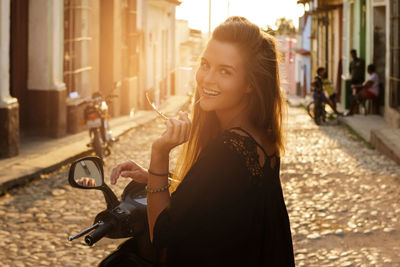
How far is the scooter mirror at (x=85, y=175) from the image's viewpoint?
2646 millimetres

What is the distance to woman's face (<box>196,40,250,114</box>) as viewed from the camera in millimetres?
2473

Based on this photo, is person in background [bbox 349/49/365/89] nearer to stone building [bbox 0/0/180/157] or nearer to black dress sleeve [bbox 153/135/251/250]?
stone building [bbox 0/0/180/157]

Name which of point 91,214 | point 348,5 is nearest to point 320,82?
point 348,5

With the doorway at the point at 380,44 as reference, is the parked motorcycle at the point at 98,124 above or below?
below

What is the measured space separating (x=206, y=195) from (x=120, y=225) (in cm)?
40

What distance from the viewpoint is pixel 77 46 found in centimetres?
1614

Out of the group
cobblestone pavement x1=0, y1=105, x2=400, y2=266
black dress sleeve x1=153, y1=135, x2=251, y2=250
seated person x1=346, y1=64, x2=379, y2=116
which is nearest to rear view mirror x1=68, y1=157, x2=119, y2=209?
black dress sleeve x1=153, y1=135, x2=251, y2=250

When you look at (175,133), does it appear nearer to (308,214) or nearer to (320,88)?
(308,214)

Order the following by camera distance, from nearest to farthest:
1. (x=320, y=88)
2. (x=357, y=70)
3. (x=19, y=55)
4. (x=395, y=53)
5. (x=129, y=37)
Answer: (x=19, y=55)
(x=395, y=53)
(x=320, y=88)
(x=357, y=70)
(x=129, y=37)

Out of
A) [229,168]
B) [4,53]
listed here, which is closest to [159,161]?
[229,168]

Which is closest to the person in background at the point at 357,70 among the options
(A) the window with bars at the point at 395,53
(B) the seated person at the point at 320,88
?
(B) the seated person at the point at 320,88

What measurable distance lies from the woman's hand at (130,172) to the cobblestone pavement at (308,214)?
3.03 m

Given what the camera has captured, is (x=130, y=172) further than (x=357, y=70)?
No

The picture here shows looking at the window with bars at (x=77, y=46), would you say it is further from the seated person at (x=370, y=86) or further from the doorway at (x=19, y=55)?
the seated person at (x=370, y=86)
